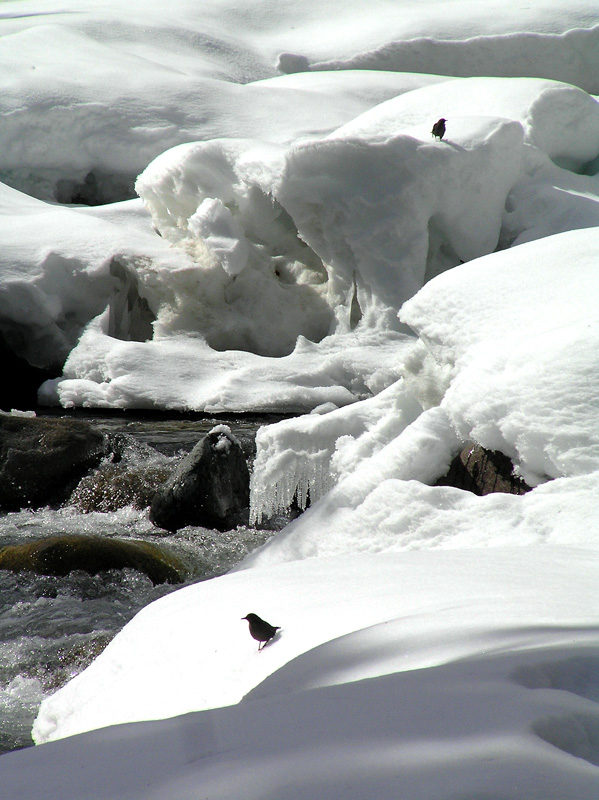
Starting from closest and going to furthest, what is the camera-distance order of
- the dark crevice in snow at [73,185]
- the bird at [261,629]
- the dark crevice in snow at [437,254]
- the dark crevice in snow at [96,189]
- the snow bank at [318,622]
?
the snow bank at [318,622] < the bird at [261,629] < the dark crevice in snow at [437,254] < the dark crevice in snow at [73,185] < the dark crevice in snow at [96,189]

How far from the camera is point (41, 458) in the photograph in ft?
18.8

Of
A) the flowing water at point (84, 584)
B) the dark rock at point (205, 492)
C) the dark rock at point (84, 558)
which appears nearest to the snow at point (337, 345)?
the dark rock at point (205, 492)

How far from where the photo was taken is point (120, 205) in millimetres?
10492

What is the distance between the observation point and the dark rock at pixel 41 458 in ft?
18.4

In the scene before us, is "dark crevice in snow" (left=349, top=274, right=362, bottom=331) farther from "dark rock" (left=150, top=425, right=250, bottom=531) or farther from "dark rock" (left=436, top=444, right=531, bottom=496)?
"dark rock" (left=436, top=444, right=531, bottom=496)

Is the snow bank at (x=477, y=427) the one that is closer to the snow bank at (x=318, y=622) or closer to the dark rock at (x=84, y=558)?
the snow bank at (x=318, y=622)

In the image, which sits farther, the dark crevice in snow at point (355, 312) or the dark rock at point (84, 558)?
the dark crevice in snow at point (355, 312)

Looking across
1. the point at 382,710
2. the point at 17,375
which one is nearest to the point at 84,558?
the point at 382,710

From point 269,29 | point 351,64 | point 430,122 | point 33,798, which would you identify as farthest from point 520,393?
point 269,29

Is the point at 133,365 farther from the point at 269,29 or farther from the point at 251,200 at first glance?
the point at 269,29

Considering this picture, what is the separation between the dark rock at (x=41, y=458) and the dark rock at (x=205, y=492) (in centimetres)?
94

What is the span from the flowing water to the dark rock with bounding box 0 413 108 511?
15 centimetres

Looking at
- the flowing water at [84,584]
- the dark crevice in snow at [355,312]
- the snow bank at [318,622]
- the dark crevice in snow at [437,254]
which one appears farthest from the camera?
the dark crevice in snow at [437,254]

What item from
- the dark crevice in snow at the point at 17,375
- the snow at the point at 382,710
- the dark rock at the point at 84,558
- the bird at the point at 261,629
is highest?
the snow at the point at 382,710
